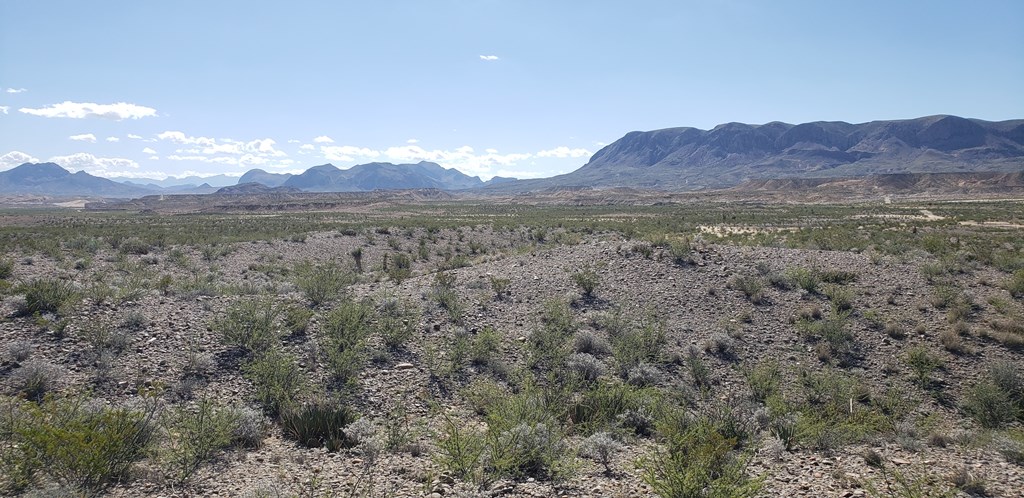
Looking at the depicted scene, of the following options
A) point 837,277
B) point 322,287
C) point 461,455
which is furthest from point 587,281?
point 461,455

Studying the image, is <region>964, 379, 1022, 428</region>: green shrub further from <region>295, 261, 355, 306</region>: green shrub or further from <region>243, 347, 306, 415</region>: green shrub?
<region>295, 261, 355, 306</region>: green shrub

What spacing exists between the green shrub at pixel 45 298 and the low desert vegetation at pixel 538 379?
64 millimetres

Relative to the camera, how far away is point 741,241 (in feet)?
92.5

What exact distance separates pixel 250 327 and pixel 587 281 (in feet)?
29.6

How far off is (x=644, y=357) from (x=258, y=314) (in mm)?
8631

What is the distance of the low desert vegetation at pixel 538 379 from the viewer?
6.37m

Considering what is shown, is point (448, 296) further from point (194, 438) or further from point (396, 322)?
point (194, 438)

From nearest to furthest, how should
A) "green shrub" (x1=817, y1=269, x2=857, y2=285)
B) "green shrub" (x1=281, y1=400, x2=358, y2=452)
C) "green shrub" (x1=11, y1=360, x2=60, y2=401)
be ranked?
"green shrub" (x1=281, y1=400, x2=358, y2=452) < "green shrub" (x1=11, y1=360, x2=60, y2=401) < "green shrub" (x1=817, y1=269, x2=857, y2=285)

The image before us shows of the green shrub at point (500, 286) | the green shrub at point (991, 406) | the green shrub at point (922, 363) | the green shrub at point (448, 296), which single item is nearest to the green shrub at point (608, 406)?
the green shrub at point (448, 296)

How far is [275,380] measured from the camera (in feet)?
29.6

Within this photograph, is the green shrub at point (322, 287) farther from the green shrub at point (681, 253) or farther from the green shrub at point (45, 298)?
the green shrub at point (681, 253)

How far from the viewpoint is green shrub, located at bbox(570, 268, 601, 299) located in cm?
1538

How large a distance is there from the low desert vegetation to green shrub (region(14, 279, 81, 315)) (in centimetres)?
6

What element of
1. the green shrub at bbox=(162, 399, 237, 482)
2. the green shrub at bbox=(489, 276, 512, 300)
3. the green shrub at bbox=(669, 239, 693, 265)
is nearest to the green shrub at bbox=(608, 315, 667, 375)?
the green shrub at bbox=(489, 276, 512, 300)
